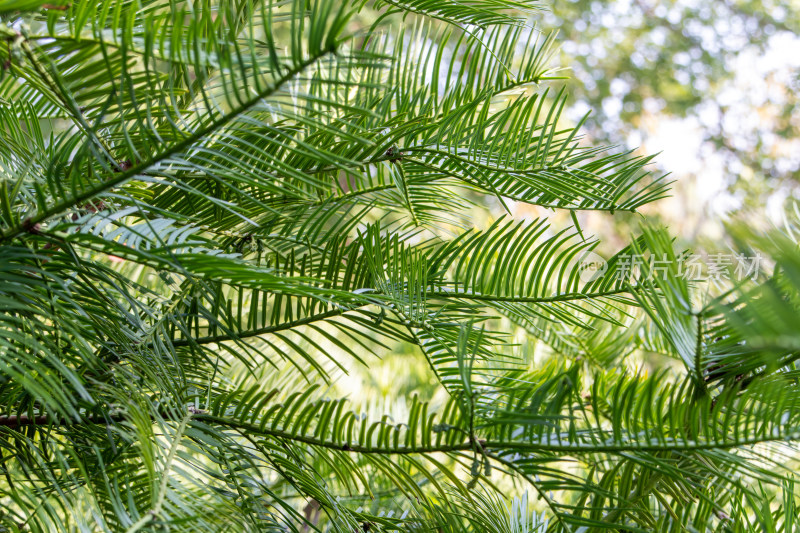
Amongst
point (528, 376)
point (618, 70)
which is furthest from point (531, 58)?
point (618, 70)

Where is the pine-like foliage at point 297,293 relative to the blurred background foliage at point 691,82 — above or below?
below

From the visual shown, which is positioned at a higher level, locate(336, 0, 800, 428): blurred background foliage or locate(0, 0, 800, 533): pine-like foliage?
locate(336, 0, 800, 428): blurred background foliage

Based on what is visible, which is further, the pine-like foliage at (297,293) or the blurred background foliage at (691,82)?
the blurred background foliage at (691,82)

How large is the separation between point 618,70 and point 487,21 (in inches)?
219

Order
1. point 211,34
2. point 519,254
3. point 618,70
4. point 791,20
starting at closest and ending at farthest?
point 211,34, point 519,254, point 791,20, point 618,70

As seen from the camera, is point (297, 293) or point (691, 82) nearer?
point (297, 293)

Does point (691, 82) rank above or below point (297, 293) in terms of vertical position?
above

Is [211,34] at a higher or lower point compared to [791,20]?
lower

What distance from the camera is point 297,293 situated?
0.21 metres

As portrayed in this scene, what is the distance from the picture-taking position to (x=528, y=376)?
1.11 ft

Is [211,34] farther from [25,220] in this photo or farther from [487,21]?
[487,21]

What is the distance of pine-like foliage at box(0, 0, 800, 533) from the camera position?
186mm

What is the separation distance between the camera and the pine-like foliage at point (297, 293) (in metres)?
0.19

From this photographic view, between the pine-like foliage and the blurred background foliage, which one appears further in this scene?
the blurred background foliage
